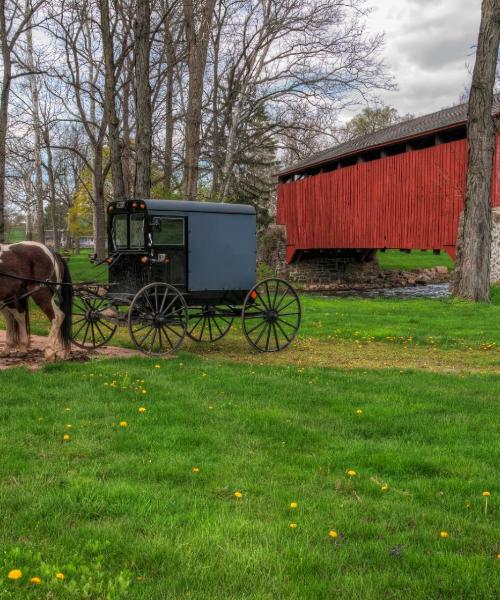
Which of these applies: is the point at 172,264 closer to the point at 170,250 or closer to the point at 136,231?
the point at 170,250

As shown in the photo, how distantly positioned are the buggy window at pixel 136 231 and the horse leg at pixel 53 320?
4.84ft

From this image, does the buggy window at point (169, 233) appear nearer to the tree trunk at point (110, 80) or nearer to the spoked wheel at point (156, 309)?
the spoked wheel at point (156, 309)

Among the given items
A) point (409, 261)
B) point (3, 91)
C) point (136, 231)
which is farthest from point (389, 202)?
point (409, 261)

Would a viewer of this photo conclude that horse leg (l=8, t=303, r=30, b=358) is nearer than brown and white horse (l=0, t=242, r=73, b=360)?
No

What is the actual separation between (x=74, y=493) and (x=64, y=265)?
17.5 feet

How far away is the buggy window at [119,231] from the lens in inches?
369

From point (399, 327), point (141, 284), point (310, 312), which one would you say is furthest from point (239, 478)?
point (310, 312)

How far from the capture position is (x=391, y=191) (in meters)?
25.3

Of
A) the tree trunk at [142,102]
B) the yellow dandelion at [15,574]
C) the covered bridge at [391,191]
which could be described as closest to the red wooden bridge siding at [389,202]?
the covered bridge at [391,191]

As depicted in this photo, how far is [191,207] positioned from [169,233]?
518 mm

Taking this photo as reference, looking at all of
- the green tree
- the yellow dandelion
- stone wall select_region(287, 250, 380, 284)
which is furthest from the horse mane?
the green tree

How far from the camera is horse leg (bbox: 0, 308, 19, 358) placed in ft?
29.0

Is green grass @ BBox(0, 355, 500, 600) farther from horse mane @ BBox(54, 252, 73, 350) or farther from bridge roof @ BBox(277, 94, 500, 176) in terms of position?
bridge roof @ BBox(277, 94, 500, 176)

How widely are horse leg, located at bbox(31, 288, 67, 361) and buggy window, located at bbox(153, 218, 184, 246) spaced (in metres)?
1.67
